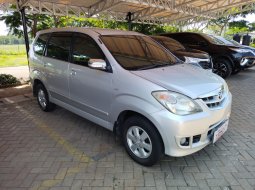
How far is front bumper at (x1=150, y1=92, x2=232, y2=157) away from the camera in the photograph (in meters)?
2.65

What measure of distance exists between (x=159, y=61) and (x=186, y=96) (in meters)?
1.15

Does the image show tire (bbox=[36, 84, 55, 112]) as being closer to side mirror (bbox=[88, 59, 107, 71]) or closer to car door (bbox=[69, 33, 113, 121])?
car door (bbox=[69, 33, 113, 121])

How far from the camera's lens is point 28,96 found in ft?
21.5

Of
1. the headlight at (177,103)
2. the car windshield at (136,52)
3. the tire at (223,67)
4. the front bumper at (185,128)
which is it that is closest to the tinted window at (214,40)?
the tire at (223,67)

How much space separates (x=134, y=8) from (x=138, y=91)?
10.0 meters

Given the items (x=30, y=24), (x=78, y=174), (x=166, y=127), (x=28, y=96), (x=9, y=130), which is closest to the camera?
(x=166, y=127)

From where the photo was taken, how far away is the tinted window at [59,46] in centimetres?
416

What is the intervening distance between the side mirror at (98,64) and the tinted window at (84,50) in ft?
0.58

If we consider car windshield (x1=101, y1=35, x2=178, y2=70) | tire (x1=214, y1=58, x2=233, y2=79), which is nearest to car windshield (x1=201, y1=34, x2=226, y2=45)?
tire (x1=214, y1=58, x2=233, y2=79)

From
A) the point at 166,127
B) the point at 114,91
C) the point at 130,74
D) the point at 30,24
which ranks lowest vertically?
the point at 166,127

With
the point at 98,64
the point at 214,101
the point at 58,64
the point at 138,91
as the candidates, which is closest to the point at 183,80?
the point at 214,101

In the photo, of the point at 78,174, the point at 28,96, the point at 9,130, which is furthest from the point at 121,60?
the point at 28,96

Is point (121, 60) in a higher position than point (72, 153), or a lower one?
higher

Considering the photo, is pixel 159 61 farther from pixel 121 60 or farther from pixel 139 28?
pixel 139 28
